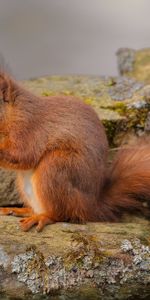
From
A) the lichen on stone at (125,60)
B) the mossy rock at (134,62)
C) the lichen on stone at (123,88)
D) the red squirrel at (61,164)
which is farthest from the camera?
the lichen on stone at (125,60)

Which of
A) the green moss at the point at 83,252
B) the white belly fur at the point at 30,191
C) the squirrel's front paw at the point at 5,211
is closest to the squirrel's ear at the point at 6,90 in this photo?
the white belly fur at the point at 30,191

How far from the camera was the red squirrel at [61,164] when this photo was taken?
13.1ft

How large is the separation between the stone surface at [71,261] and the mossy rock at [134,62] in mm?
2404

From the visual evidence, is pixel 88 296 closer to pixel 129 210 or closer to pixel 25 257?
pixel 25 257

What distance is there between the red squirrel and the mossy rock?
183cm

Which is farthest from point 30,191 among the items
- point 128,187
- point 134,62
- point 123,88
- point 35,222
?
point 134,62

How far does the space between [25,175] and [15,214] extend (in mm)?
244

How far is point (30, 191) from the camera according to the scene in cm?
420

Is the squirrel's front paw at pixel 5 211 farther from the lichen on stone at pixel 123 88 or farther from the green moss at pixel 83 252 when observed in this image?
the lichen on stone at pixel 123 88

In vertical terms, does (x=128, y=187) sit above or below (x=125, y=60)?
below

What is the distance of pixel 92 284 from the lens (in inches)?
144

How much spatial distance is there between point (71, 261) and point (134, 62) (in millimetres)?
2872

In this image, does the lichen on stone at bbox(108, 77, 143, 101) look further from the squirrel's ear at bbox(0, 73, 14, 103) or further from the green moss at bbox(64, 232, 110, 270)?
the green moss at bbox(64, 232, 110, 270)

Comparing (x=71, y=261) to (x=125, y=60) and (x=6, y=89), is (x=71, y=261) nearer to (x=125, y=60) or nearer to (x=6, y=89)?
(x=6, y=89)
